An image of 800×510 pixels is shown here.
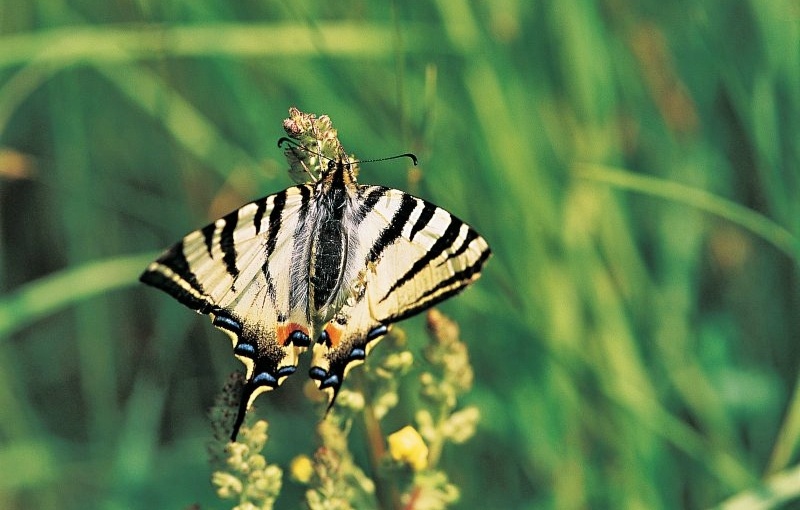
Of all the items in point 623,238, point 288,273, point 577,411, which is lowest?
point 577,411

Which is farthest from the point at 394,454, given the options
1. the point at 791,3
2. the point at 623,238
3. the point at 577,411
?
the point at 791,3

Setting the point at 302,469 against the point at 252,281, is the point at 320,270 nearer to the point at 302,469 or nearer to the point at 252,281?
the point at 252,281

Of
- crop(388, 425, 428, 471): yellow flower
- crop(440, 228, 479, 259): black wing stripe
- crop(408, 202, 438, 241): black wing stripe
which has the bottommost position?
crop(388, 425, 428, 471): yellow flower

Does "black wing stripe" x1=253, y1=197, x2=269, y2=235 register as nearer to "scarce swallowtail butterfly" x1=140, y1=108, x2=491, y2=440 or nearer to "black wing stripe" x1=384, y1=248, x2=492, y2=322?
"scarce swallowtail butterfly" x1=140, y1=108, x2=491, y2=440

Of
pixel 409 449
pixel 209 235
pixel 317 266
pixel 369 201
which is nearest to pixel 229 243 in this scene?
pixel 209 235

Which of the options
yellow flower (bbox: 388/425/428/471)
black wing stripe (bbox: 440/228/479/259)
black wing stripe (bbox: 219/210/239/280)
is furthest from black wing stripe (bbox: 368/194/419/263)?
yellow flower (bbox: 388/425/428/471)

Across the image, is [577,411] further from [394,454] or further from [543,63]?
[543,63]
